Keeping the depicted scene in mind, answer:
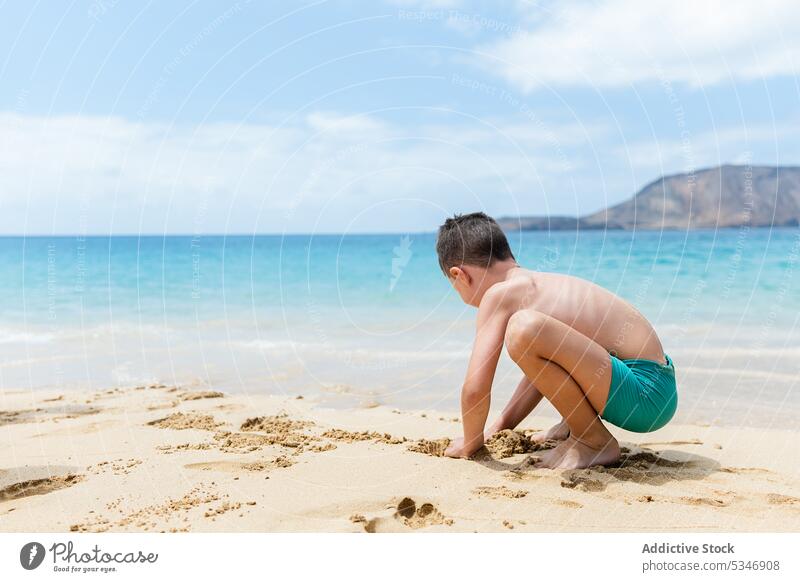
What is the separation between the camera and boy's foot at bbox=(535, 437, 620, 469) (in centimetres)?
402

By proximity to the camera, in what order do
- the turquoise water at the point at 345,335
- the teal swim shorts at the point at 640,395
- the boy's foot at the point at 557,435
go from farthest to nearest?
the turquoise water at the point at 345,335 → the boy's foot at the point at 557,435 → the teal swim shorts at the point at 640,395

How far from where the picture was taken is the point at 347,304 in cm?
1684

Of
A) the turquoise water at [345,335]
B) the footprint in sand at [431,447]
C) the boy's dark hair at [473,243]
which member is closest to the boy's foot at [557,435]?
the footprint in sand at [431,447]

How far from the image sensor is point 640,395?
4020 mm

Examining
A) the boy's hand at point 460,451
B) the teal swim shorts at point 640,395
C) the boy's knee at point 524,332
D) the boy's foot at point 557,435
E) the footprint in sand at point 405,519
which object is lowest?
the boy's foot at point 557,435

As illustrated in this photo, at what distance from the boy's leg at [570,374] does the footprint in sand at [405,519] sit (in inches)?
39.4

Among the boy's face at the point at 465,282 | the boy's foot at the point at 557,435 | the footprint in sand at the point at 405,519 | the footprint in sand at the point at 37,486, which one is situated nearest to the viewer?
the footprint in sand at the point at 405,519

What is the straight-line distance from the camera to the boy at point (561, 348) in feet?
12.4

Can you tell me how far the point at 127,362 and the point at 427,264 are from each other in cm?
2257

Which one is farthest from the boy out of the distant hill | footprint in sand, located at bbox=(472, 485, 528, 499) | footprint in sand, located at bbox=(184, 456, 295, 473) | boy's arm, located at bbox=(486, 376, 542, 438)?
the distant hill

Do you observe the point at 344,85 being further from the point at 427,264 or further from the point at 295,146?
the point at 427,264

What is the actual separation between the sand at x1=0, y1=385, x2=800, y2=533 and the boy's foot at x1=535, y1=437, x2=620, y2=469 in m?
0.09

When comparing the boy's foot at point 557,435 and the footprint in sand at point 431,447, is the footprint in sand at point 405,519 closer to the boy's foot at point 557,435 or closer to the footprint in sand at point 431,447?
the footprint in sand at point 431,447
